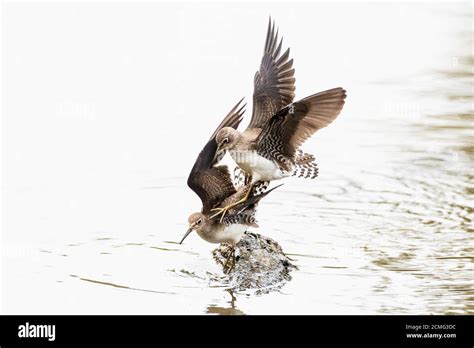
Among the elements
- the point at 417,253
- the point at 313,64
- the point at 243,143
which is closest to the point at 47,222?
the point at 243,143

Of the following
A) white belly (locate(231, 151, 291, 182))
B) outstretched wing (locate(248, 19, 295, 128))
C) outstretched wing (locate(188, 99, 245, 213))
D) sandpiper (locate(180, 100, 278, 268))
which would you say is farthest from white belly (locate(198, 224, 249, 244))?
outstretched wing (locate(248, 19, 295, 128))

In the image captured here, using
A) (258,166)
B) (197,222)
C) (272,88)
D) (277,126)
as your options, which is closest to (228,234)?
(197,222)

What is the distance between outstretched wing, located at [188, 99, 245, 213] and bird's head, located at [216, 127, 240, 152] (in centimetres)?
6

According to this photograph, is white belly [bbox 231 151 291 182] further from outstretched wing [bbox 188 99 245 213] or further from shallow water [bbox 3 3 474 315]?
shallow water [bbox 3 3 474 315]

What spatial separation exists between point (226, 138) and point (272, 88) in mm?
900

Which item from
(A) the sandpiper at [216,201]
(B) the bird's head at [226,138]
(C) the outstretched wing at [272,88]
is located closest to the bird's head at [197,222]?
(A) the sandpiper at [216,201]

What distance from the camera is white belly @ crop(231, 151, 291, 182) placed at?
28.5 ft

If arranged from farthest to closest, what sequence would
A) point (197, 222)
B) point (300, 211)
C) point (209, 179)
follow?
point (300, 211)
point (209, 179)
point (197, 222)

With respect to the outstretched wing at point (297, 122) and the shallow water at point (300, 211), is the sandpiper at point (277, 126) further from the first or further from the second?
the shallow water at point (300, 211)

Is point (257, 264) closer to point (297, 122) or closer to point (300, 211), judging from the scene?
point (297, 122)

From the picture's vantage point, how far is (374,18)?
16.0 metres

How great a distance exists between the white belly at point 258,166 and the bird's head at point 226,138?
5.1 inches

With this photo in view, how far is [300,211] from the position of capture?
10016 mm

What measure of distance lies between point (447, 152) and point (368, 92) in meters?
2.05
